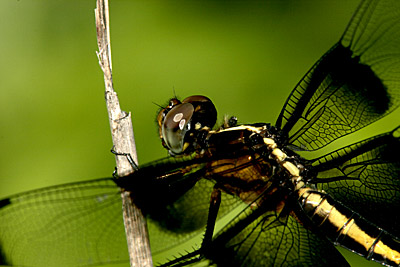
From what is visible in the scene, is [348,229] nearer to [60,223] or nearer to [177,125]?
[177,125]

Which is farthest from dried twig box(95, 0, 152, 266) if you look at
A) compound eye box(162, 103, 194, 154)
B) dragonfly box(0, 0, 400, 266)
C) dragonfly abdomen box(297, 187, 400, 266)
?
dragonfly abdomen box(297, 187, 400, 266)

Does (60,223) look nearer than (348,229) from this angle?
Yes

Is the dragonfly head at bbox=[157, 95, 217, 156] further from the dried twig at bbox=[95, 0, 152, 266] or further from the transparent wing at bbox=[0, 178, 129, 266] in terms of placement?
the transparent wing at bbox=[0, 178, 129, 266]

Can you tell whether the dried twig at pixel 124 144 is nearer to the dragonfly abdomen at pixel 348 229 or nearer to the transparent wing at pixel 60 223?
the transparent wing at pixel 60 223

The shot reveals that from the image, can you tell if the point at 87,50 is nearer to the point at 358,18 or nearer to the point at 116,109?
the point at 116,109

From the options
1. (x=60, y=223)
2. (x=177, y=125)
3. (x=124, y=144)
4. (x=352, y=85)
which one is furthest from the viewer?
(x=352, y=85)

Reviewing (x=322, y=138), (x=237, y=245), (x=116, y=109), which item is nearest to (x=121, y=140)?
(x=116, y=109)

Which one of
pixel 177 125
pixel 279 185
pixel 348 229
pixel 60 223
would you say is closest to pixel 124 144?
pixel 177 125
